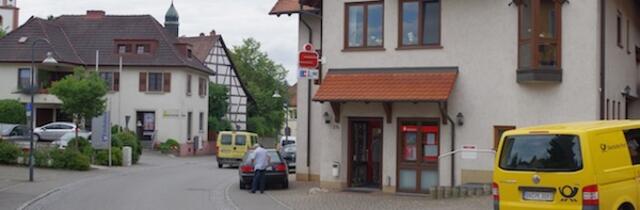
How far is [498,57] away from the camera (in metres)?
22.4

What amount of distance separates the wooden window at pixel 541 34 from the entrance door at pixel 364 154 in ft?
15.4

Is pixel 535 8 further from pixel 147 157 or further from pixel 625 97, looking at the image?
pixel 147 157

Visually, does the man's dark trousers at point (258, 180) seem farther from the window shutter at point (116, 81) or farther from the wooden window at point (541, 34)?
the window shutter at point (116, 81)

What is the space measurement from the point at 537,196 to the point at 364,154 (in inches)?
449

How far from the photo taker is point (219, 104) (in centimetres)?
7006

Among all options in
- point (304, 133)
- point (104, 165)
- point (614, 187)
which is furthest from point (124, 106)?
point (614, 187)

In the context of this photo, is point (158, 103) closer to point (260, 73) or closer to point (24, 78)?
point (24, 78)

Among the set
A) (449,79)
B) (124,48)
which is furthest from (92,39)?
(449,79)

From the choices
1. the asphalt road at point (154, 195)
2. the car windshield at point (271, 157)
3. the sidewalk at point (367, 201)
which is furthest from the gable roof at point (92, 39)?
the sidewalk at point (367, 201)

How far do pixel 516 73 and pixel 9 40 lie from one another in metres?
46.8

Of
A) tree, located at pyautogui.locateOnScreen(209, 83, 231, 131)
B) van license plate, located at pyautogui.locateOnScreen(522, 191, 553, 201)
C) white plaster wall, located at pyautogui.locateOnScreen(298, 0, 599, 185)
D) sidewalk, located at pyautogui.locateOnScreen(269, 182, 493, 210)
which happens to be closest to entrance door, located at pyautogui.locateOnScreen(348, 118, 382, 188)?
white plaster wall, located at pyautogui.locateOnScreen(298, 0, 599, 185)

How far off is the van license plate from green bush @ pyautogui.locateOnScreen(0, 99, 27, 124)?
159 feet

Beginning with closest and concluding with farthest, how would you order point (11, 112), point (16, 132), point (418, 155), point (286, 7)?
1. point (418, 155)
2. point (286, 7)
3. point (16, 132)
4. point (11, 112)

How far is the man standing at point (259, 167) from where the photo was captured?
84.0 ft
